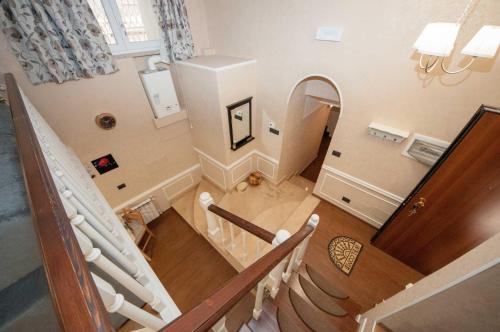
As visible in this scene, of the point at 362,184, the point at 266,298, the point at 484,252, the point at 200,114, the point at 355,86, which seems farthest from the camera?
the point at 200,114

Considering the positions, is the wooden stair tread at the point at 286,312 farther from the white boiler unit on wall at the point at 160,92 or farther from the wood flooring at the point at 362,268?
the white boiler unit on wall at the point at 160,92

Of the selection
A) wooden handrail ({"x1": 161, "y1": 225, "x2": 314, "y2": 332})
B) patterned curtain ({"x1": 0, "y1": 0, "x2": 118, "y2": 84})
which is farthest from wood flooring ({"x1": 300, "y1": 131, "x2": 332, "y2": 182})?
patterned curtain ({"x1": 0, "y1": 0, "x2": 118, "y2": 84})

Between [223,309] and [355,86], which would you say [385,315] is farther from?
[355,86]

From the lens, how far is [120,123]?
256 cm

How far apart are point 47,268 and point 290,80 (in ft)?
9.11

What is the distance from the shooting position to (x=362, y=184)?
2.74m

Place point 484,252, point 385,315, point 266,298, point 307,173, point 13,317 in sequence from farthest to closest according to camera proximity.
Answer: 1. point 307,173
2. point 266,298
3. point 385,315
4. point 484,252
5. point 13,317

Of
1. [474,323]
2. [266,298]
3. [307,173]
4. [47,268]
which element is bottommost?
[307,173]

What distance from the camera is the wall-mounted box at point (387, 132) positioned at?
81.3 inches

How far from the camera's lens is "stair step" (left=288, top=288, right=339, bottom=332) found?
156cm

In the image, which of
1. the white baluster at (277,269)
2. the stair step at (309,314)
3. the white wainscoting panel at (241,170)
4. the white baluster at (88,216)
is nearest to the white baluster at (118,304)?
the white baluster at (88,216)

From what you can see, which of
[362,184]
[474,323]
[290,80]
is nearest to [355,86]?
[290,80]

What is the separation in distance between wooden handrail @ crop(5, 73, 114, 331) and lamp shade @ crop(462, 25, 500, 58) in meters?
2.36

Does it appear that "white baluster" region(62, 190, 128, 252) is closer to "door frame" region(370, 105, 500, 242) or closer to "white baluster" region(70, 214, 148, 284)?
"white baluster" region(70, 214, 148, 284)
